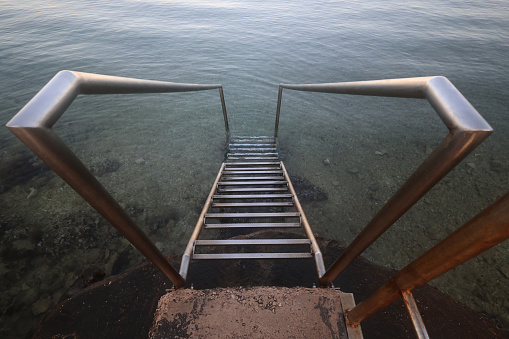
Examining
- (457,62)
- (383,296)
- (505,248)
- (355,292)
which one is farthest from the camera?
(457,62)

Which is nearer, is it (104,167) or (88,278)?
(88,278)

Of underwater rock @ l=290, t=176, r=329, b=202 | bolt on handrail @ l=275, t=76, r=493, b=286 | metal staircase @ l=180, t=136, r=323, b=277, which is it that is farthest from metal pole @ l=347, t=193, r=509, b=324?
underwater rock @ l=290, t=176, r=329, b=202

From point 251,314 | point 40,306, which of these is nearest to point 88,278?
point 40,306

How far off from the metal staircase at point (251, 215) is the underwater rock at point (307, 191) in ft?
1.89

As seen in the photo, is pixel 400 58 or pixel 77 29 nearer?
pixel 400 58

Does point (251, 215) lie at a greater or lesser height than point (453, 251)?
lesser

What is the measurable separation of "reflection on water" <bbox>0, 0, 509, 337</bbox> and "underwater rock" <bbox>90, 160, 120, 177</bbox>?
→ 1.4 inches

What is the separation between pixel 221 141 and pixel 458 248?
19.0ft

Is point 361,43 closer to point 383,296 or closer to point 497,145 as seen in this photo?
point 497,145

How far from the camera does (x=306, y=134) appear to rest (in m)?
6.44

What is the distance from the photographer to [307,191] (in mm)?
4598

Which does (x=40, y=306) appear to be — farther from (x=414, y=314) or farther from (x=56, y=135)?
(x=414, y=314)

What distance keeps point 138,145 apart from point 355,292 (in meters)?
5.61

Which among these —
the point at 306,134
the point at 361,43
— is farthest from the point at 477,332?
the point at 361,43
